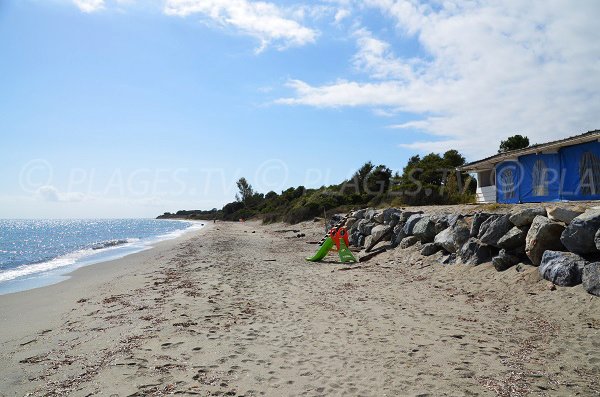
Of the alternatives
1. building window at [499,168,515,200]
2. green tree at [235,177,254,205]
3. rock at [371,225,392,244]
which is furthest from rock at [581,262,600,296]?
green tree at [235,177,254,205]

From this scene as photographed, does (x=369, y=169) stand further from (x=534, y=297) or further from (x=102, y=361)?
(x=102, y=361)

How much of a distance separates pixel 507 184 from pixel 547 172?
2766 mm

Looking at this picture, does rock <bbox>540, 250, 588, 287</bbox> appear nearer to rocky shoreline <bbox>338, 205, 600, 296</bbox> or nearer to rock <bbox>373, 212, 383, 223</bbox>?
rocky shoreline <bbox>338, 205, 600, 296</bbox>

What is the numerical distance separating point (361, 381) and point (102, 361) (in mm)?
3282

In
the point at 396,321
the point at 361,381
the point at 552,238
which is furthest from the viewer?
the point at 552,238

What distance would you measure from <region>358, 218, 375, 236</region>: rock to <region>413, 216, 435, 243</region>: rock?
4.99 meters

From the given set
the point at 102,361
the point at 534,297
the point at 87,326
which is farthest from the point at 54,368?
the point at 534,297

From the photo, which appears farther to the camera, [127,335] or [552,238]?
[552,238]

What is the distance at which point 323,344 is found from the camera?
5.59 meters

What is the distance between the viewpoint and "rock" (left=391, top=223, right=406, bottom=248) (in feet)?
46.5

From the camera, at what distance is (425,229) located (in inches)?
493

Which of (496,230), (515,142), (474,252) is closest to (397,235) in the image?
(474,252)

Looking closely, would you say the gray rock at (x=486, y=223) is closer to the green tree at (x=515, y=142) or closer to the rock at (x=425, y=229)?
the rock at (x=425, y=229)

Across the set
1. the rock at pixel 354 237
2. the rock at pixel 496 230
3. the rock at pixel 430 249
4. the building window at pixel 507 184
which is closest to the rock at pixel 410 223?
the rock at pixel 430 249
